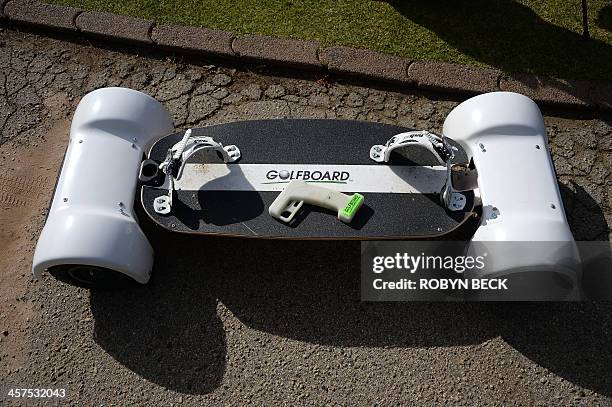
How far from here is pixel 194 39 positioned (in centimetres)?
401

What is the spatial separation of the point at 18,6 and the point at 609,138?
3.95 m

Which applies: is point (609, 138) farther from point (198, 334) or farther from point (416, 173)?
point (198, 334)

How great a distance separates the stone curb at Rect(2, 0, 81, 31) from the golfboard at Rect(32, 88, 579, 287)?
1301 millimetres

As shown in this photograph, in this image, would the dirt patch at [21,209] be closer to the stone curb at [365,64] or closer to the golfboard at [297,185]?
the golfboard at [297,185]

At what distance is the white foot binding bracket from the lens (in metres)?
2.82

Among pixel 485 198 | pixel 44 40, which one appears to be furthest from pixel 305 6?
pixel 485 198

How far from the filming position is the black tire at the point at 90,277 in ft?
9.03

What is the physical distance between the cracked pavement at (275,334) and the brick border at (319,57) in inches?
27.5

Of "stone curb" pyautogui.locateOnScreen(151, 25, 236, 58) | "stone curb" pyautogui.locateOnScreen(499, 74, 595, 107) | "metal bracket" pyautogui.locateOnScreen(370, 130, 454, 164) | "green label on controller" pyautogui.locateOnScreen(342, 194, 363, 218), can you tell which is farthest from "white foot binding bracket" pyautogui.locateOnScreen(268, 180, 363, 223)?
"stone curb" pyautogui.locateOnScreen(499, 74, 595, 107)

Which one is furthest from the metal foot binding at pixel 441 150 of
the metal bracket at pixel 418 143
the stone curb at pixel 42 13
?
the stone curb at pixel 42 13

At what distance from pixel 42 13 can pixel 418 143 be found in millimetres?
2850

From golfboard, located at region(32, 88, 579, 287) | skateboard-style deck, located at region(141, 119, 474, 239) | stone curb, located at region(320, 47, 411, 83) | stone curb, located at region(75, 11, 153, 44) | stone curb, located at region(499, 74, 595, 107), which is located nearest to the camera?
→ golfboard, located at region(32, 88, 579, 287)

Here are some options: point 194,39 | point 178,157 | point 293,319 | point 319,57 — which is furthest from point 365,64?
point 293,319

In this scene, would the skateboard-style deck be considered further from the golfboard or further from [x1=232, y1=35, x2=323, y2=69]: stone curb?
[x1=232, y1=35, x2=323, y2=69]: stone curb
